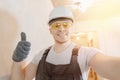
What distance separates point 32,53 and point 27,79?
30 cm

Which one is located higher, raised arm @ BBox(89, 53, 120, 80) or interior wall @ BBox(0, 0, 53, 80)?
interior wall @ BBox(0, 0, 53, 80)

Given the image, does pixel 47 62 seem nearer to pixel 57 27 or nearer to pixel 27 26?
pixel 57 27

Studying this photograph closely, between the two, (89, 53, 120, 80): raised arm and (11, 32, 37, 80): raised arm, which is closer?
(89, 53, 120, 80): raised arm

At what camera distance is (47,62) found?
90 cm

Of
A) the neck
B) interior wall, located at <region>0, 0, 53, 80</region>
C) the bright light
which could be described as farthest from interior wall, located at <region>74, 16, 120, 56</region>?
the neck

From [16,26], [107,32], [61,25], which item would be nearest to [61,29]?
[61,25]

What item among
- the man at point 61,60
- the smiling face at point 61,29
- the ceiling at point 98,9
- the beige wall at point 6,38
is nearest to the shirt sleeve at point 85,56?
the man at point 61,60

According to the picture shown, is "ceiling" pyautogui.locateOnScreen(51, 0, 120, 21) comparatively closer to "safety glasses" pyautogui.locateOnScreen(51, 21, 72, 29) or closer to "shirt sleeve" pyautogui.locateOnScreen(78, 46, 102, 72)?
"safety glasses" pyautogui.locateOnScreen(51, 21, 72, 29)

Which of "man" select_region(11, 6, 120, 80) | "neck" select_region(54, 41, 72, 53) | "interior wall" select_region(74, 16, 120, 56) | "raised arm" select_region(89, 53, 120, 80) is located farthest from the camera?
"interior wall" select_region(74, 16, 120, 56)

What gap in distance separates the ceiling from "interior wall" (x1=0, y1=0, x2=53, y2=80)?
2.33ft

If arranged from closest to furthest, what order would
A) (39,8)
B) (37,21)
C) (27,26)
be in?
1. (27,26)
2. (37,21)
3. (39,8)

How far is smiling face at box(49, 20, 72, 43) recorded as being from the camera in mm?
916

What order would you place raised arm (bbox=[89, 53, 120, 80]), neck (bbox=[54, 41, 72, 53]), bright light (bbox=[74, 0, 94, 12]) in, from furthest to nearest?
bright light (bbox=[74, 0, 94, 12]), neck (bbox=[54, 41, 72, 53]), raised arm (bbox=[89, 53, 120, 80])

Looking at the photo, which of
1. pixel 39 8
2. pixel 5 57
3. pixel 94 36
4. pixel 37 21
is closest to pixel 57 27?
pixel 5 57
